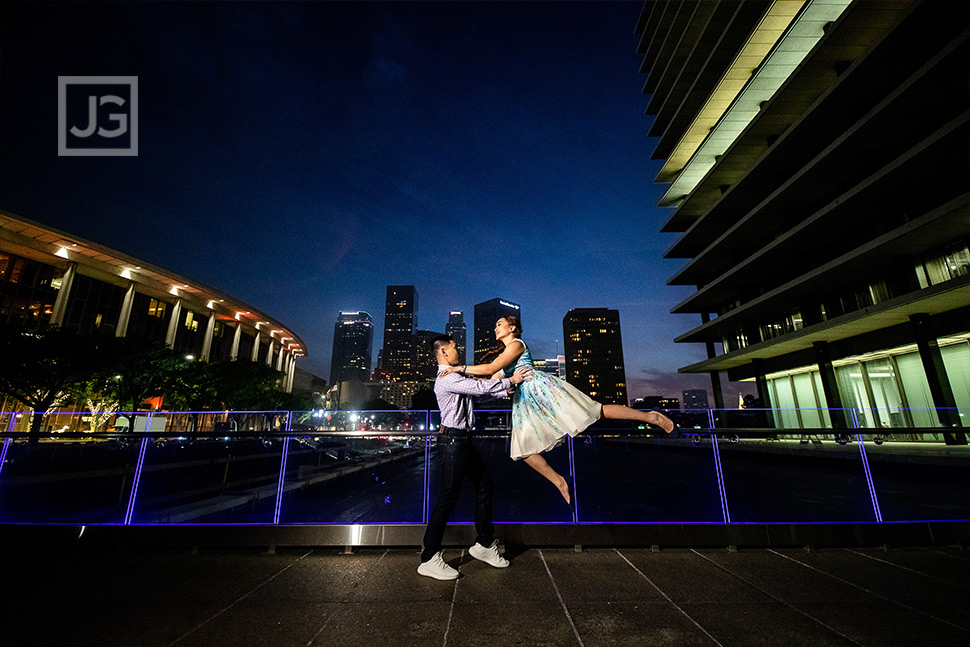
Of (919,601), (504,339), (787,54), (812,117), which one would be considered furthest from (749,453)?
(504,339)

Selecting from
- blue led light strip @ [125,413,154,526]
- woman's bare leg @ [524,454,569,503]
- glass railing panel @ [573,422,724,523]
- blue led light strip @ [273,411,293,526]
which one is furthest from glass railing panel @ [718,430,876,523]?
blue led light strip @ [125,413,154,526]

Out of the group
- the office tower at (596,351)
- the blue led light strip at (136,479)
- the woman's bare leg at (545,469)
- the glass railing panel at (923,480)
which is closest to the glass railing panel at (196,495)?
the blue led light strip at (136,479)

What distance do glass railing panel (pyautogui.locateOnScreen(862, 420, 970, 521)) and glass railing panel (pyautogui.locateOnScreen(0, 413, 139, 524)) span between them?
35.6 feet

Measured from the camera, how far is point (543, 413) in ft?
11.7

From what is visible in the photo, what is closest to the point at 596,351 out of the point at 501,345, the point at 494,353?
the point at 494,353

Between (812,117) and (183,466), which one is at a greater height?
(812,117)

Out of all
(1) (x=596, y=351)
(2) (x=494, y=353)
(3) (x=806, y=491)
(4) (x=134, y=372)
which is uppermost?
(1) (x=596, y=351)

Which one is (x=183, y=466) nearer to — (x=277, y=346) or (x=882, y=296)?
(x=882, y=296)

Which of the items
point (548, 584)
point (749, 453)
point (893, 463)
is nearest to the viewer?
point (548, 584)

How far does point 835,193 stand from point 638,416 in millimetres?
28587

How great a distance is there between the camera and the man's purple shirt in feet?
10.9

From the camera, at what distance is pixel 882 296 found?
2089 centimetres

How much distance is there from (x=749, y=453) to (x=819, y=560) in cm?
2446

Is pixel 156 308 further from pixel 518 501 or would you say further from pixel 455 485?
pixel 455 485
